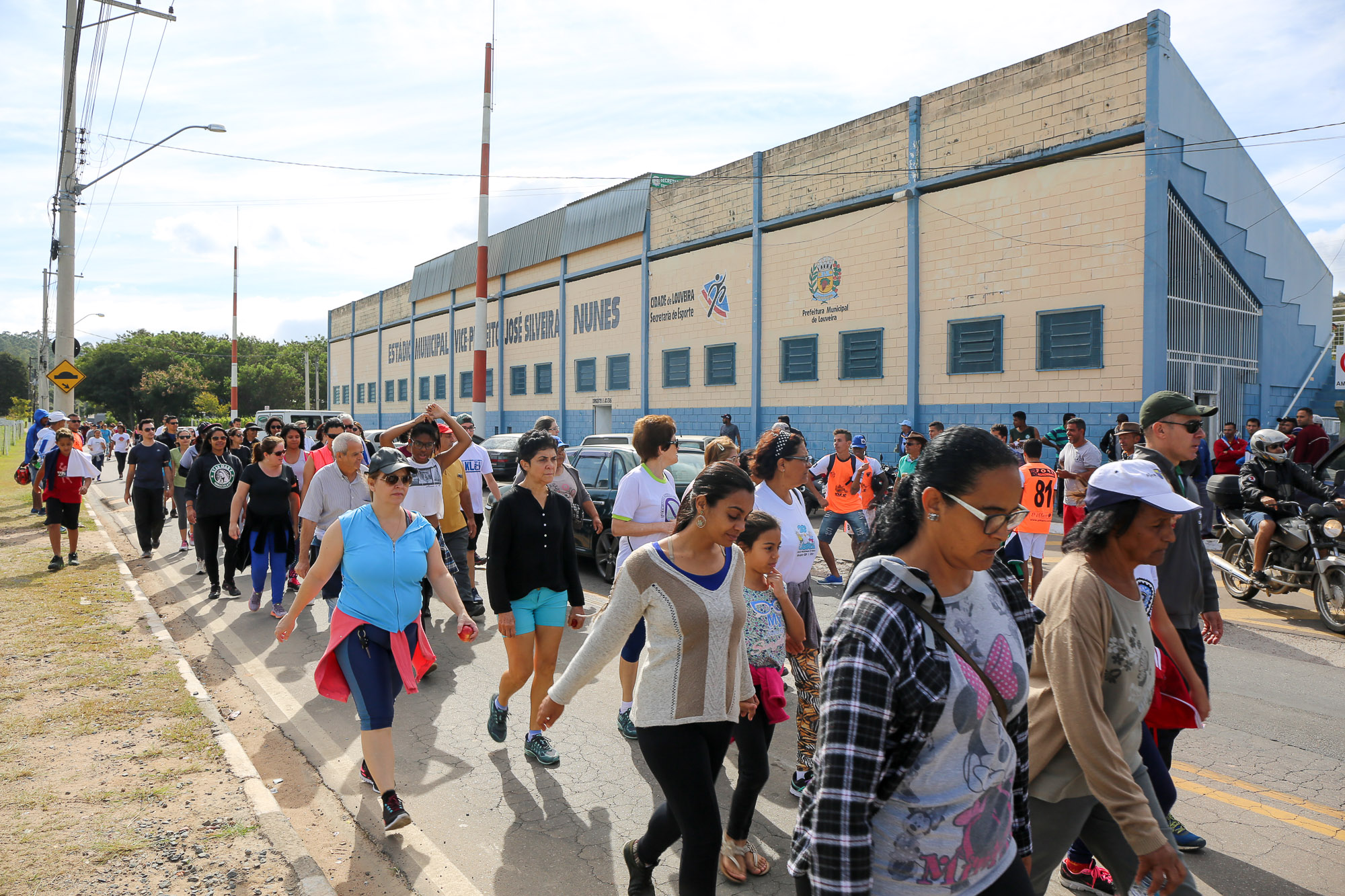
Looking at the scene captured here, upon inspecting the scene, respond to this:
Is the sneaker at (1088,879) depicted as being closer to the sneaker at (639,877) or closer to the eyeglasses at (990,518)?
the sneaker at (639,877)

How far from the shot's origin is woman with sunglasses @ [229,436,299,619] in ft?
30.5

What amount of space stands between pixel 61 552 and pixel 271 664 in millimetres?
7332

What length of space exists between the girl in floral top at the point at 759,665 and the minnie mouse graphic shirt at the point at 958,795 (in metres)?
1.75

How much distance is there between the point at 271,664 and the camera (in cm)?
747

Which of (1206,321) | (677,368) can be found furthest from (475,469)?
(677,368)

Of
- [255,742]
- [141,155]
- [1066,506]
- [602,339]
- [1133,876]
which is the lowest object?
[255,742]

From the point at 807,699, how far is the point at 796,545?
768mm

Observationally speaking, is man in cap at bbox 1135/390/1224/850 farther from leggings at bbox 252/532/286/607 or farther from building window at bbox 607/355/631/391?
building window at bbox 607/355/631/391

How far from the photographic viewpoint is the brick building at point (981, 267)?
15.7 meters

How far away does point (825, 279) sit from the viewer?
70.2 ft

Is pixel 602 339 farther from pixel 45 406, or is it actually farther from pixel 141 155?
pixel 45 406

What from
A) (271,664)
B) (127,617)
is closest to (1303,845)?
(271,664)

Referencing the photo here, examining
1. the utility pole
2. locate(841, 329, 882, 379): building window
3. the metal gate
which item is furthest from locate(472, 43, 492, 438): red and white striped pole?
the metal gate

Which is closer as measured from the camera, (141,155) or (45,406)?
(141,155)
